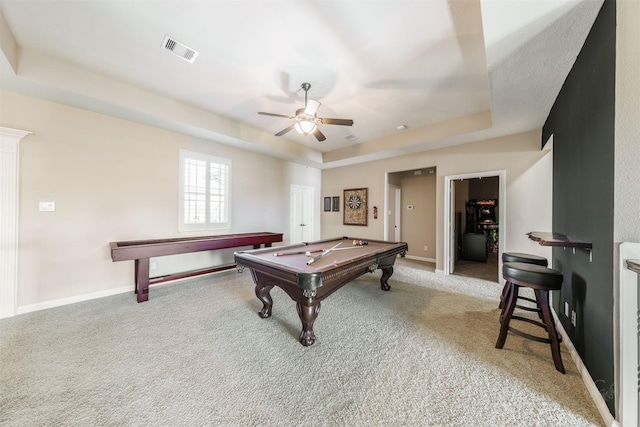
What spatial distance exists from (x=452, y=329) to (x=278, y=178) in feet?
15.5

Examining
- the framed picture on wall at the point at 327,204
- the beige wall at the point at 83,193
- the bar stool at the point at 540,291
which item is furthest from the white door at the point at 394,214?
the beige wall at the point at 83,193

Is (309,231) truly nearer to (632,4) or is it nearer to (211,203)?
(211,203)

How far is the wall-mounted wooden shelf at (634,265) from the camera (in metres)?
1.10

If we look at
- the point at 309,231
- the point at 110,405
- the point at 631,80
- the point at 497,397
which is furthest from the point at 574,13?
the point at 309,231

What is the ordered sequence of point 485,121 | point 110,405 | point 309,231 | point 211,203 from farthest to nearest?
1. point 309,231
2. point 211,203
3. point 485,121
4. point 110,405

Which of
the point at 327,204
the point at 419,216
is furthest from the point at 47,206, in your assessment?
the point at 419,216

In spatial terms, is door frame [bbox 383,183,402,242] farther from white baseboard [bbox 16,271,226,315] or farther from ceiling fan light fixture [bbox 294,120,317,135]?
white baseboard [bbox 16,271,226,315]

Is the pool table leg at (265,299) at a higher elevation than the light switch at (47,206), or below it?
below

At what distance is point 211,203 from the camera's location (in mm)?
4539

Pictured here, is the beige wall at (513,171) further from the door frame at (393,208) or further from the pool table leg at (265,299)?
the pool table leg at (265,299)

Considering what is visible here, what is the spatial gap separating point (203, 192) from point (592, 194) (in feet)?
17.0

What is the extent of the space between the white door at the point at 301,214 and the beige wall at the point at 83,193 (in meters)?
2.74

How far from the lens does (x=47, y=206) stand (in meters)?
2.92

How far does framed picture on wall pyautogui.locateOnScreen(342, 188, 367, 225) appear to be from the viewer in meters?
5.97
